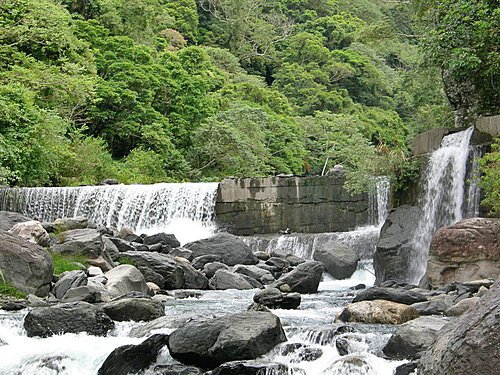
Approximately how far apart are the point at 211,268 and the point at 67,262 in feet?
11.8

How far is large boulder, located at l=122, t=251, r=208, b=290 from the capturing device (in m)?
14.2

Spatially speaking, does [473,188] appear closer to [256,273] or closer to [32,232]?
[256,273]

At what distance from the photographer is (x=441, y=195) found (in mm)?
16219

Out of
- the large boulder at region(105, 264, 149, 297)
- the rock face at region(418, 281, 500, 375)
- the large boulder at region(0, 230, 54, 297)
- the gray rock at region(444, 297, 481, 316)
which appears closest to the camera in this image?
the rock face at region(418, 281, 500, 375)

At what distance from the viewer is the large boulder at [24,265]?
1141cm

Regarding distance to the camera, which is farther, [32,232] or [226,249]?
[226,249]

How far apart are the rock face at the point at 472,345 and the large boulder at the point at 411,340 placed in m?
3.06

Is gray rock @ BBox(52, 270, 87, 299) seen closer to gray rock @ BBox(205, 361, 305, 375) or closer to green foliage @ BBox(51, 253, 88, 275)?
green foliage @ BBox(51, 253, 88, 275)

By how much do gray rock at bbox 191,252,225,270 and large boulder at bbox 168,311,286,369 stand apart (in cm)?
873

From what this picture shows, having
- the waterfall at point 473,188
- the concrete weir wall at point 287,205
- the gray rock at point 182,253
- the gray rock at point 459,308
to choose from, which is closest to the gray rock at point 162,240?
the gray rock at point 182,253

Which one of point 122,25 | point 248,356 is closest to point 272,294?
point 248,356

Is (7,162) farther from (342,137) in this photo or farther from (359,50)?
(359,50)

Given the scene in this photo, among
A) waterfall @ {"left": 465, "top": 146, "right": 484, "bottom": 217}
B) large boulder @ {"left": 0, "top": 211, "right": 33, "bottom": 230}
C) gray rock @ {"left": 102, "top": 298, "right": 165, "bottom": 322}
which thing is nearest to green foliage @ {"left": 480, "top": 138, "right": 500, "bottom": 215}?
waterfall @ {"left": 465, "top": 146, "right": 484, "bottom": 217}

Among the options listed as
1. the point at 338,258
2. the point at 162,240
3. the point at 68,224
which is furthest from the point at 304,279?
the point at 68,224
